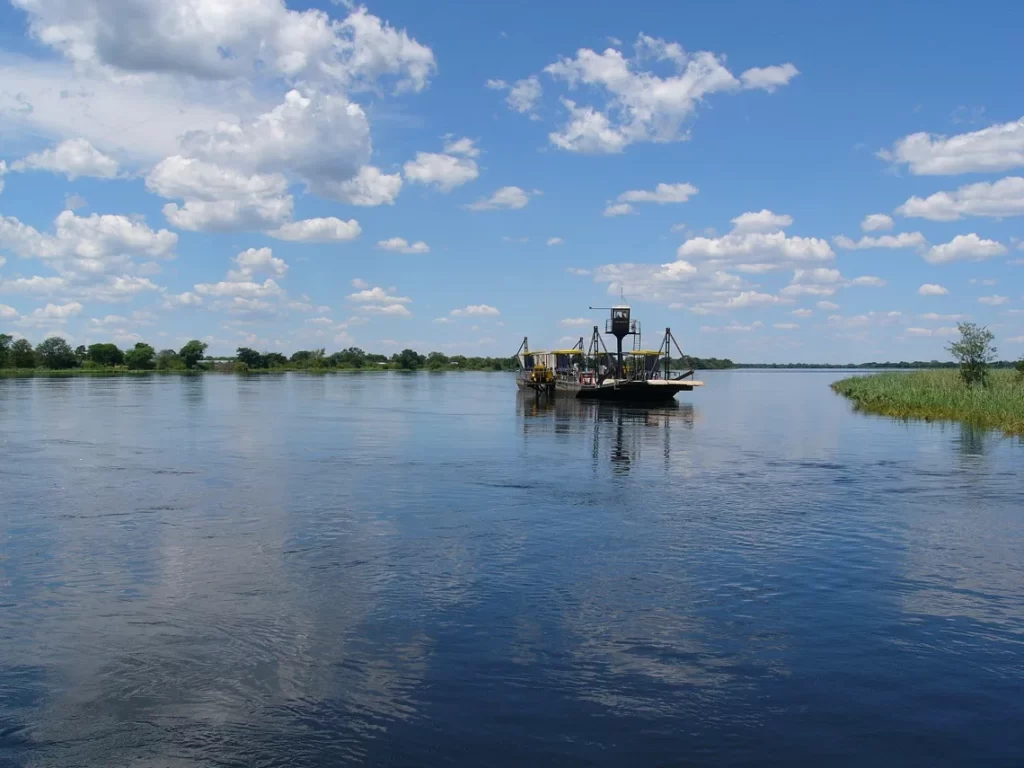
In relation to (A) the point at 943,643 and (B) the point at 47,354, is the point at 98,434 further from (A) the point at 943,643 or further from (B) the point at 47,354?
(B) the point at 47,354

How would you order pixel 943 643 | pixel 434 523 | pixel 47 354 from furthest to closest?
pixel 47 354
pixel 434 523
pixel 943 643

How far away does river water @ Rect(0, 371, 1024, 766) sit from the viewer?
28.6 feet

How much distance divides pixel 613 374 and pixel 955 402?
38.0m

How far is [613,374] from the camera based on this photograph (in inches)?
3381

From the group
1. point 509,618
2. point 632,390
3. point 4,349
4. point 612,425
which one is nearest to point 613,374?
point 632,390

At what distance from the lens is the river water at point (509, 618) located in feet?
28.6

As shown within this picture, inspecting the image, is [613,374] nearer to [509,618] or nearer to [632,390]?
[632,390]

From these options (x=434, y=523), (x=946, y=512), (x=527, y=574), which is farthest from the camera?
(x=946, y=512)

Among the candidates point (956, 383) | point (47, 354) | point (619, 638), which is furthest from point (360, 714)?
point (47, 354)

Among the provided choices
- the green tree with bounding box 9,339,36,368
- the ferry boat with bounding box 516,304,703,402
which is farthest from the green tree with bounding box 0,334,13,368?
the ferry boat with bounding box 516,304,703,402

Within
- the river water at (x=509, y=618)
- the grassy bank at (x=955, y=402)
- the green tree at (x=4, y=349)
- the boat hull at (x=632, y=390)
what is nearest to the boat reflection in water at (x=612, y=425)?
the boat hull at (x=632, y=390)

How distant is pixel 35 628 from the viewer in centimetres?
1177

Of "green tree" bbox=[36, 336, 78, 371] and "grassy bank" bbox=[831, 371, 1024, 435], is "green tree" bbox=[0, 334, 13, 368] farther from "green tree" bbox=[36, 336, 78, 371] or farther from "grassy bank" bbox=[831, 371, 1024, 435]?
"grassy bank" bbox=[831, 371, 1024, 435]

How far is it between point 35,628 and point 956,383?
66.9 meters
